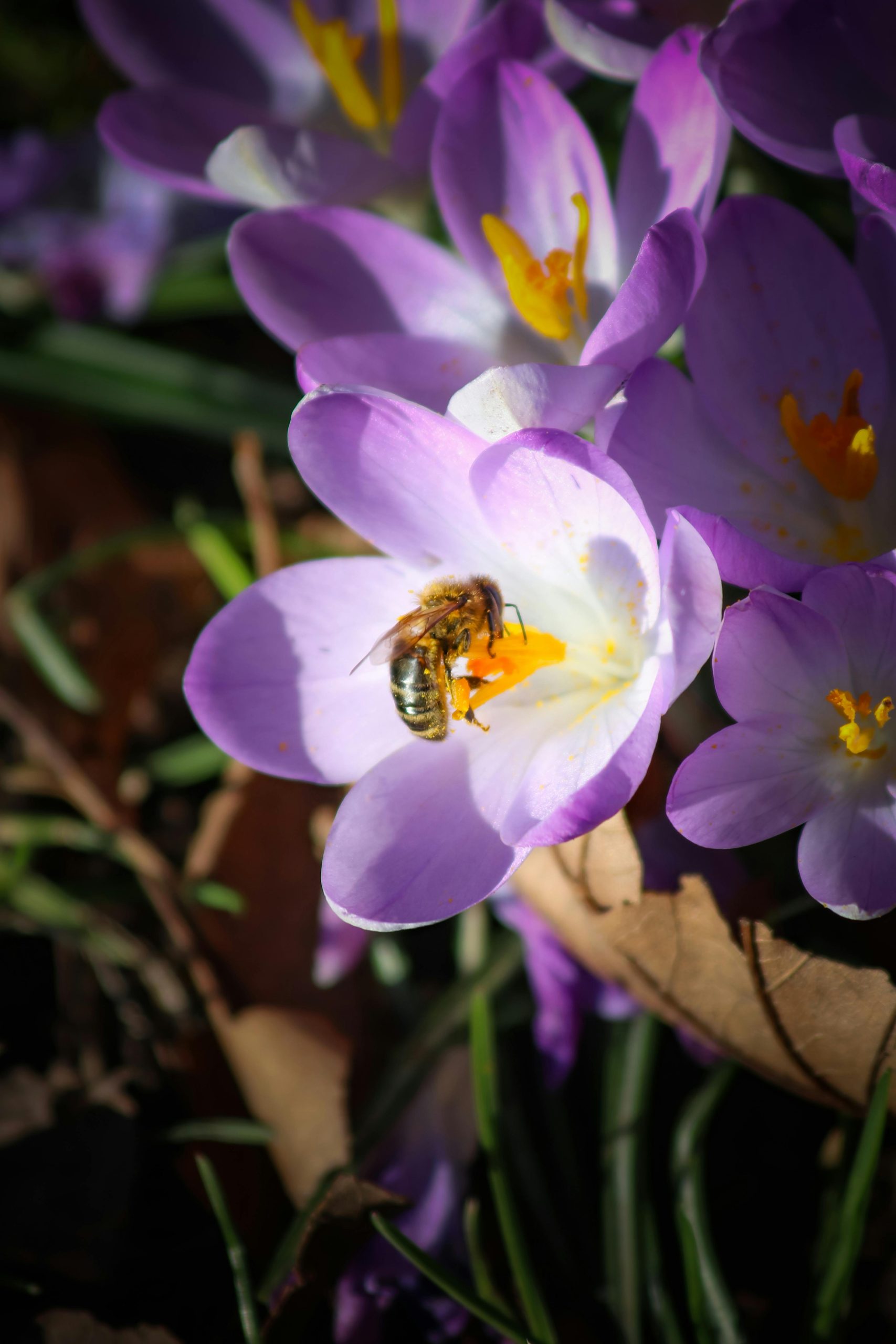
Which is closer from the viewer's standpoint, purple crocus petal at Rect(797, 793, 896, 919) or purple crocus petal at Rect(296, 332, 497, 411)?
purple crocus petal at Rect(797, 793, 896, 919)

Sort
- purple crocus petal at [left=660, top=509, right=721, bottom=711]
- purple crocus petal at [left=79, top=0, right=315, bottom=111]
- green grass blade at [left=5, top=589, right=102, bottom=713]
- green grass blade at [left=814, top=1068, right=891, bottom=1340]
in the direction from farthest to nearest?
green grass blade at [left=5, top=589, right=102, bottom=713], purple crocus petal at [left=79, top=0, right=315, bottom=111], green grass blade at [left=814, top=1068, right=891, bottom=1340], purple crocus petal at [left=660, top=509, right=721, bottom=711]

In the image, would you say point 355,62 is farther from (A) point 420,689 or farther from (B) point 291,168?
(A) point 420,689

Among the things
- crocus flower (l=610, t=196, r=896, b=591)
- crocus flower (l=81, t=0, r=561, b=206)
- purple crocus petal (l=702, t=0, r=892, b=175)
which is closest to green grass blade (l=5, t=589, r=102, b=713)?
crocus flower (l=81, t=0, r=561, b=206)

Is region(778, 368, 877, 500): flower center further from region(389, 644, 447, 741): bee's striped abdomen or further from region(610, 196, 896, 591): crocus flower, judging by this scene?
region(389, 644, 447, 741): bee's striped abdomen

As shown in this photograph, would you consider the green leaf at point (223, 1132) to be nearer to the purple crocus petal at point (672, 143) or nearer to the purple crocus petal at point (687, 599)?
the purple crocus petal at point (687, 599)

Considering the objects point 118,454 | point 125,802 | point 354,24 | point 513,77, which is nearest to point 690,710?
point 513,77
